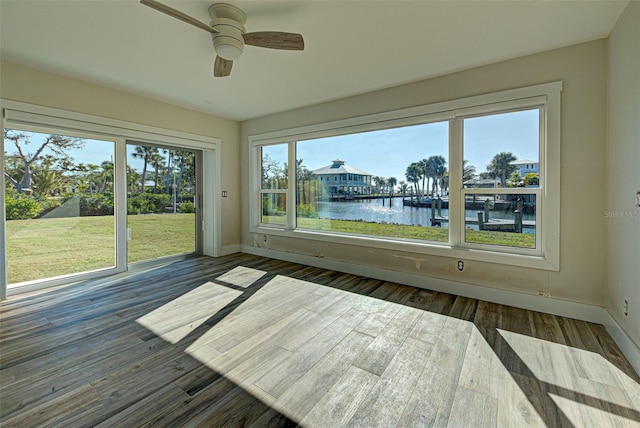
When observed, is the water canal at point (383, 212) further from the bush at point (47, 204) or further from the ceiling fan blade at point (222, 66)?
the bush at point (47, 204)

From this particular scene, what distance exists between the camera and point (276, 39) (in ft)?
7.27

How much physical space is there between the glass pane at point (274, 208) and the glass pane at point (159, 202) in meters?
1.30

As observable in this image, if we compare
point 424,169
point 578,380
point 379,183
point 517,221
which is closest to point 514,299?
point 517,221

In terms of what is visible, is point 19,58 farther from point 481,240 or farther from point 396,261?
point 481,240

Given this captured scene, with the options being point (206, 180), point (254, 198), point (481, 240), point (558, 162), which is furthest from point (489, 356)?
point (206, 180)

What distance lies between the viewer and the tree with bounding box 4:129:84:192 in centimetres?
325

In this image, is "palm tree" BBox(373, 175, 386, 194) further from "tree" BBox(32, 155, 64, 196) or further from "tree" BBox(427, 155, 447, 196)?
"tree" BBox(32, 155, 64, 196)

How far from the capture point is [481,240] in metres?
3.26

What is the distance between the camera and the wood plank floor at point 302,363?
1.55m

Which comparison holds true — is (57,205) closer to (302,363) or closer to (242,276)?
(242,276)

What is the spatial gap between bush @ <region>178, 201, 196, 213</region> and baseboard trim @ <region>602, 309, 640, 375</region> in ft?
18.7

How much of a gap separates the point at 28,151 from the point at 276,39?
3440 mm

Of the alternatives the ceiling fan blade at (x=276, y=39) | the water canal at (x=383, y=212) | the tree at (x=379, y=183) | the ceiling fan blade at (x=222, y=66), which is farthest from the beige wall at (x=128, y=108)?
the tree at (x=379, y=183)

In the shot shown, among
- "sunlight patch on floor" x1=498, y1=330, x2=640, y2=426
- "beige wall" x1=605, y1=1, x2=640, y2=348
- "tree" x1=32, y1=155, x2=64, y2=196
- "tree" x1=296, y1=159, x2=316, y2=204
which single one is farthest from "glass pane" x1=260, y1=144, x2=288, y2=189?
"beige wall" x1=605, y1=1, x2=640, y2=348
